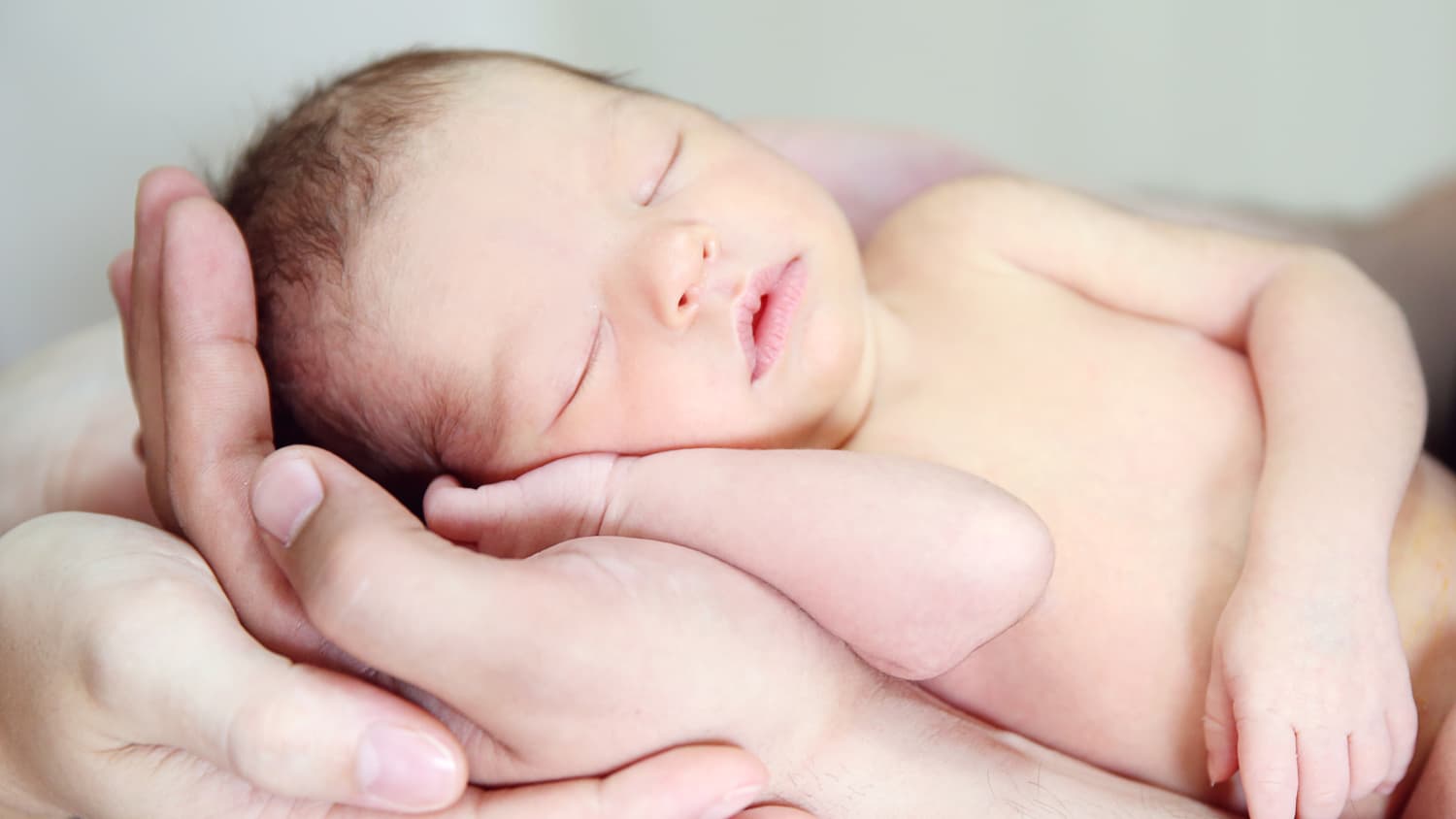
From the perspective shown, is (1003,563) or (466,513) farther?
(466,513)

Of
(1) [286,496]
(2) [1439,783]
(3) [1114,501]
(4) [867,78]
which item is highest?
(4) [867,78]

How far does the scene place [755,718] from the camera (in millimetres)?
828

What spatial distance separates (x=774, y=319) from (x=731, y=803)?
0.45 meters

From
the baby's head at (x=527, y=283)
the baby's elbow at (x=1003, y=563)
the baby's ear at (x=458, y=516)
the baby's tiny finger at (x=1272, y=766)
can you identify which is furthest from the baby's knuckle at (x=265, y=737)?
A: the baby's tiny finger at (x=1272, y=766)

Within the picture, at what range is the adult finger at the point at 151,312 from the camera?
104 cm

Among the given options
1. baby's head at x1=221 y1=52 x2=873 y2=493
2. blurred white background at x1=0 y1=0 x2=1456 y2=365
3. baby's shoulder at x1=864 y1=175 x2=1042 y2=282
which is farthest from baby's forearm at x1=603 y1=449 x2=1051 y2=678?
blurred white background at x1=0 y1=0 x2=1456 y2=365

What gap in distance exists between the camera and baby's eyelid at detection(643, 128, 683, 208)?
1.05 m

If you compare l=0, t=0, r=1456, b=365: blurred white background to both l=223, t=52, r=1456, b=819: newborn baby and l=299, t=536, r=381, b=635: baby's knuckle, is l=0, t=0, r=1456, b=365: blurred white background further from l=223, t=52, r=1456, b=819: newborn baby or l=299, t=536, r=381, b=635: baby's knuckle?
l=299, t=536, r=381, b=635: baby's knuckle

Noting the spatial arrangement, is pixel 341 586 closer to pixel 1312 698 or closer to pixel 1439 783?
pixel 1312 698

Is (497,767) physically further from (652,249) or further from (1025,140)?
(1025,140)

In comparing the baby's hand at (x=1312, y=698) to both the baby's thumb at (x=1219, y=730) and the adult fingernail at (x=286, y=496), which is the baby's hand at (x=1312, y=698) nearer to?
the baby's thumb at (x=1219, y=730)

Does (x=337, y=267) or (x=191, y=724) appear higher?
(x=337, y=267)

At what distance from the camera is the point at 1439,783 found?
0.92 metres

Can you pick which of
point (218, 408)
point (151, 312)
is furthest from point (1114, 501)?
point (151, 312)
